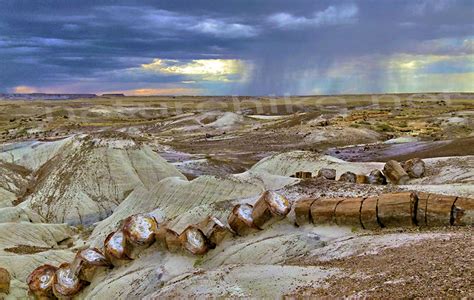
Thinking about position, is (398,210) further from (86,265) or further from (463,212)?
(86,265)

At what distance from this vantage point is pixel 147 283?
7.85 metres

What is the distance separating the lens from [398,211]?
278 inches

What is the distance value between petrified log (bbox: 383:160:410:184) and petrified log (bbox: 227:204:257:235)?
5.28 metres

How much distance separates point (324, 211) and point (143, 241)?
2993 mm

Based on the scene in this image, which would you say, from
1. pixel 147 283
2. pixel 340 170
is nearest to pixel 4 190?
pixel 340 170

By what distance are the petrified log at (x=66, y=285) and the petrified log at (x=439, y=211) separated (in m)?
5.53

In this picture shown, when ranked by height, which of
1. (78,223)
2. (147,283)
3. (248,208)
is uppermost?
(248,208)

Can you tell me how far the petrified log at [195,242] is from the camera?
323 inches

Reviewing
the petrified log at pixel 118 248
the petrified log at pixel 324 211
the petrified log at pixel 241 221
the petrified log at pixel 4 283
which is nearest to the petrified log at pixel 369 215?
the petrified log at pixel 324 211

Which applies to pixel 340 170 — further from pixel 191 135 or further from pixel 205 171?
pixel 191 135

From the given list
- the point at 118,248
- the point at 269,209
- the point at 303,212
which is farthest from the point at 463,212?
the point at 118,248

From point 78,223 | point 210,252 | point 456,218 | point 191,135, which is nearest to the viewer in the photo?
point 456,218

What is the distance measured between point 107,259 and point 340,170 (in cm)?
931

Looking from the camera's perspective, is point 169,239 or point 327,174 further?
point 327,174
